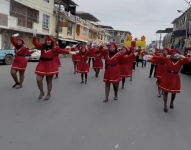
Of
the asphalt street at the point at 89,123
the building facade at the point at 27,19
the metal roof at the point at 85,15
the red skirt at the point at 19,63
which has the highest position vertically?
the metal roof at the point at 85,15

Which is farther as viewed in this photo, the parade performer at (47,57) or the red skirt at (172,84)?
the parade performer at (47,57)

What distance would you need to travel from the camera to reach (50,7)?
93.1ft

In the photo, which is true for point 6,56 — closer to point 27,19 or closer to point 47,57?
point 47,57

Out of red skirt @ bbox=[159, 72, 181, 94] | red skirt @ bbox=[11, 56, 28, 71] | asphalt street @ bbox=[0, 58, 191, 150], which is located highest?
red skirt @ bbox=[11, 56, 28, 71]

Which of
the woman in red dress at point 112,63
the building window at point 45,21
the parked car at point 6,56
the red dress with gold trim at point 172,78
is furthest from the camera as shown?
the building window at point 45,21

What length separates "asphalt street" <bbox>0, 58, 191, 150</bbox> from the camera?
3.58 m

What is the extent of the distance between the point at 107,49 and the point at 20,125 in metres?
3.28

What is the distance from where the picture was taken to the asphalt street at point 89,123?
11.7ft

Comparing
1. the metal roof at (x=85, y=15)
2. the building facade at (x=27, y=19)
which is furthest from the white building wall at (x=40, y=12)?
the metal roof at (x=85, y=15)

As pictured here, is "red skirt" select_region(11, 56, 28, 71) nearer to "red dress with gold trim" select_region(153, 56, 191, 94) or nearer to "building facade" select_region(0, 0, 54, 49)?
"red dress with gold trim" select_region(153, 56, 191, 94)

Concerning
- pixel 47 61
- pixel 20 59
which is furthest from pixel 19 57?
pixel 47 61

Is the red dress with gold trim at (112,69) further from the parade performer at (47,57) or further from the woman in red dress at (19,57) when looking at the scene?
the woman in red dress at (19,57)

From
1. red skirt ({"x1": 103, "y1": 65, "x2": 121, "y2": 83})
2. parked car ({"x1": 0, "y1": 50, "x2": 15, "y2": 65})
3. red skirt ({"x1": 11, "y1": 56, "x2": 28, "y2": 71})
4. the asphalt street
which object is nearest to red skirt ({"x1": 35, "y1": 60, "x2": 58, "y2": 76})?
the asphalt street

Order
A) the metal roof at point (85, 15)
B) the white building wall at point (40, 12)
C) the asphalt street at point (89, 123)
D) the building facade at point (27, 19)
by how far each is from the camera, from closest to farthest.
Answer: the asphalt street at point (89, 123) → the building facade at point (27, 19) → the white building wall at point (40, 12) → the metal roof at point (85, 15)
